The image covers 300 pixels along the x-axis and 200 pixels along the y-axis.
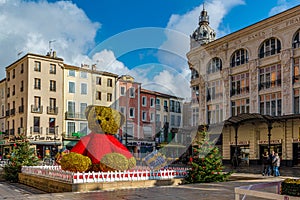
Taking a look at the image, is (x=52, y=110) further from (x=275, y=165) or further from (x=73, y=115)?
(x=275, y=165)

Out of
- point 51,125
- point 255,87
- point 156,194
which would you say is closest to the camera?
point 156,194

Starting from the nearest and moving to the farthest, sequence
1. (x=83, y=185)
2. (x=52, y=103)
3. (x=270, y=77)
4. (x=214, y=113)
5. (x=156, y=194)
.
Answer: (x=156, y=194), (x=83, y=185), (x=270, y=77), (x=214, y=113), (x=52, y=103)

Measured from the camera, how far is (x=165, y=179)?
52.9ft

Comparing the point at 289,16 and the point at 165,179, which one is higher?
the point at 289,16

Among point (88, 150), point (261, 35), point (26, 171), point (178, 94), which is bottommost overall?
point (26, 171)

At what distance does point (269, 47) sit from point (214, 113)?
1028 cm

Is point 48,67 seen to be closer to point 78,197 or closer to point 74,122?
point 74,122

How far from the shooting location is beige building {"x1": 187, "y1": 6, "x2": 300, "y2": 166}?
35031 mm

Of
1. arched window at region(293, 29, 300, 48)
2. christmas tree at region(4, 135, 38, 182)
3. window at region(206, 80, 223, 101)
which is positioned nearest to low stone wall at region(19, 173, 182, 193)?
christmas tree at region(4, 135, 38, 182)

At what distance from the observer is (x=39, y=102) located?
50.1m

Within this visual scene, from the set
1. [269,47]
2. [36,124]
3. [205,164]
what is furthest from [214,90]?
[205,164]

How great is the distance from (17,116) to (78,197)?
141 ft

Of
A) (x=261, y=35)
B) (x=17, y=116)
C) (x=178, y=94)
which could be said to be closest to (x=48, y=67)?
(x=17, y=116)

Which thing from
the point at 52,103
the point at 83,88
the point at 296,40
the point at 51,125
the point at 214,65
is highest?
the point at 296,40
